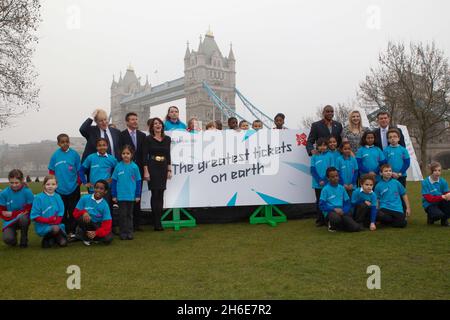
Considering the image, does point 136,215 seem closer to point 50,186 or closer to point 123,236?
point 123,236

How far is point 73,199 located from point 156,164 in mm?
1248

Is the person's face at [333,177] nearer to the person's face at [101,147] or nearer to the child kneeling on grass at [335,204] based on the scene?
the child kneeling on grass at [335,204]

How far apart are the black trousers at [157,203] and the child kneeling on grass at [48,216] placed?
4.14 ft

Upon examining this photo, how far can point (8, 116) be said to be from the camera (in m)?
13.2

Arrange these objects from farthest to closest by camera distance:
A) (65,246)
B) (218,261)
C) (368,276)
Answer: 1. (65,246)
2. (218,261)
3. (368,276)

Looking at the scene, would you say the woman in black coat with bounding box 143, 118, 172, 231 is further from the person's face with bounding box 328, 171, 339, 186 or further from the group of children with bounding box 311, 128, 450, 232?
the person's face with bounding box 328, 171, 339, 186

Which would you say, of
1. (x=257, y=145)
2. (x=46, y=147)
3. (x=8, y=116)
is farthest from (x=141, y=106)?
(x=257, y=145)

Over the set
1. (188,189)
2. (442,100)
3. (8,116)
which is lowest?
(188,189)

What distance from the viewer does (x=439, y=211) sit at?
498 centimetres

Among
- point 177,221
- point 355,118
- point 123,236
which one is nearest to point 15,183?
point 123,236

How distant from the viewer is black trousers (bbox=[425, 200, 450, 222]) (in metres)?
4.96

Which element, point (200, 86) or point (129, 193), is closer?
point (129, 193)
